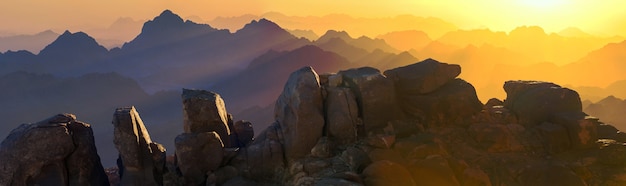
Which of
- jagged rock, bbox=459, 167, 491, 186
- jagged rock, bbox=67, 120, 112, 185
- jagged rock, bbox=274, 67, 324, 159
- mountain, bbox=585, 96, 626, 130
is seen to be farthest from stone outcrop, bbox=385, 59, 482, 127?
mountain, bbox=585, 96, 626, 130

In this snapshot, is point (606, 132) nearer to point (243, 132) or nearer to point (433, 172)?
point (433, 172)

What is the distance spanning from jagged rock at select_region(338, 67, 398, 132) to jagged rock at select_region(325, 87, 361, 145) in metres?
0.57

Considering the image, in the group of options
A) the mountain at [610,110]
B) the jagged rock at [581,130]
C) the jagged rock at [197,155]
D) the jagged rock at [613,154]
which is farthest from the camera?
the mountain at [610,110]

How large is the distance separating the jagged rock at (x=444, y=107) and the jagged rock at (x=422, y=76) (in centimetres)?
79

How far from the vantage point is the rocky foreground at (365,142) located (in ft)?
87.9

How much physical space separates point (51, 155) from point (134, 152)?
15.8 ft

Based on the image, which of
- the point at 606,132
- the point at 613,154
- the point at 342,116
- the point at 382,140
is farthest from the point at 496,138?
the point at 342,116

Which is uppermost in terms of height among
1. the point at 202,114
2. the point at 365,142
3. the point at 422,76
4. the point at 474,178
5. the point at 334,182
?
the point at 422,76

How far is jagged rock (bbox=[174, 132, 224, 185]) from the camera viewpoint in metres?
29.8

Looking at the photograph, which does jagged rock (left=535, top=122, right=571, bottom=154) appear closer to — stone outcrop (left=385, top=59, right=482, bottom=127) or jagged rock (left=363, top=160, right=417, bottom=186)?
stone outcrop (left=385, top=59, right=482, bottom=127)

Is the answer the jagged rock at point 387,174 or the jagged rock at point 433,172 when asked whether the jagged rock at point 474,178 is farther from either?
the jagged rock at point 387,174

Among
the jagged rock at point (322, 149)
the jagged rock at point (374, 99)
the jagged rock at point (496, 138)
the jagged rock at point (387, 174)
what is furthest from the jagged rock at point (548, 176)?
the jagged rock at point (322, 149)

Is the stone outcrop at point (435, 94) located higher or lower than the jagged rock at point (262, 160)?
higher

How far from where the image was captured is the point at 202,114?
1280 inches
